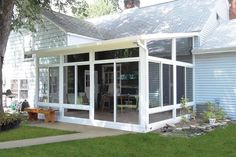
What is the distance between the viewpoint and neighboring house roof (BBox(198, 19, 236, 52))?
1442 cm

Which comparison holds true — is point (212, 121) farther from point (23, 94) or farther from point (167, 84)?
point (23, 94)

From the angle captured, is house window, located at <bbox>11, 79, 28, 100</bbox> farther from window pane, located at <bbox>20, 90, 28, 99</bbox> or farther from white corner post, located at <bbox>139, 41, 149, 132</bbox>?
white corner post, located at <bbox>139, 41, 149, 132</bbox>

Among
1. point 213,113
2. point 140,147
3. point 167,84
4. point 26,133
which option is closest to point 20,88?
point 26,133

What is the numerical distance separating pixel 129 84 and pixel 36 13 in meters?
6.09

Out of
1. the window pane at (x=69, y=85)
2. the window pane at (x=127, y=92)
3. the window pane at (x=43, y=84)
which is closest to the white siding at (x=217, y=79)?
the window pane at (x=127, y=92)

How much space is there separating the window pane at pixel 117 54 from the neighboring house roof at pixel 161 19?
17.1 feet

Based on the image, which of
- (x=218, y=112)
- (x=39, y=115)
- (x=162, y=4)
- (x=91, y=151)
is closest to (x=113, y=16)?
(x=162, y=4)

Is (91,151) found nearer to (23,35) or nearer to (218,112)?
(218,112)

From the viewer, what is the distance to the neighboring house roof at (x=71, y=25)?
55.1 ft

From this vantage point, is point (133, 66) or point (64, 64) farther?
point (64, 64)

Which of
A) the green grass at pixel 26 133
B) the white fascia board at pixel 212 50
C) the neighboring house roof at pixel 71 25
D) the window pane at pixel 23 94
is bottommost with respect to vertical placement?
the green grass at pixel 26 133

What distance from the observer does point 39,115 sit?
15.4 m

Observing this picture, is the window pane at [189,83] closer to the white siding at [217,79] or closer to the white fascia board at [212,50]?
the white siding at [217,79]

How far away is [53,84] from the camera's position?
14.9 metres
